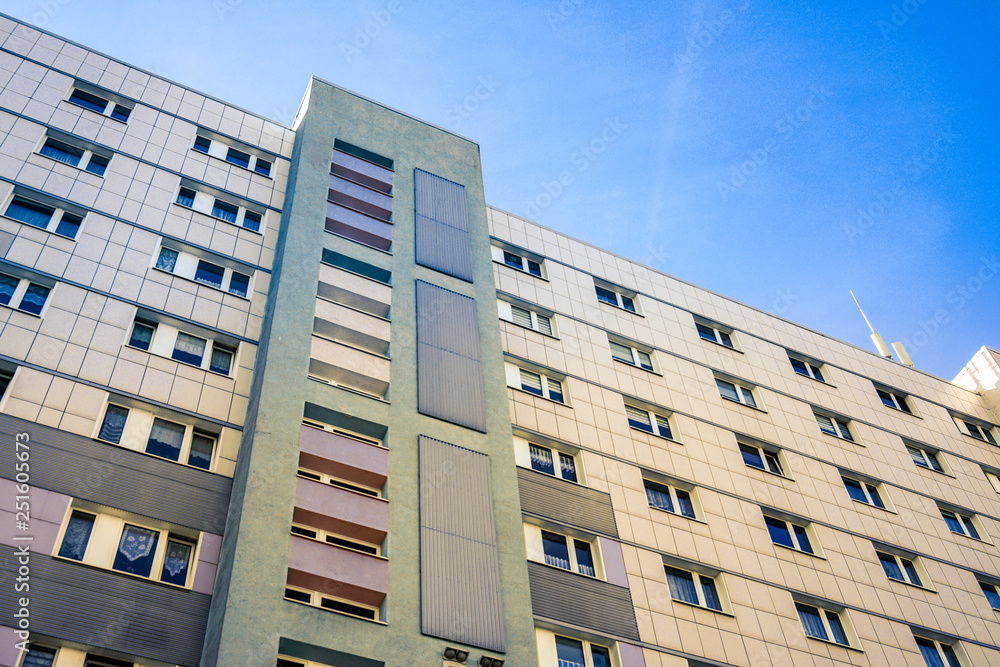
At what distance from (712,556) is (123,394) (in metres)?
19.6

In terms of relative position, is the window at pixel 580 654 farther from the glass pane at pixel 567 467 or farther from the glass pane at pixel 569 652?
the glass pane at pixel 567 467

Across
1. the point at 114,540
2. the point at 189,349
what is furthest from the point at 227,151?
the point at 114,540

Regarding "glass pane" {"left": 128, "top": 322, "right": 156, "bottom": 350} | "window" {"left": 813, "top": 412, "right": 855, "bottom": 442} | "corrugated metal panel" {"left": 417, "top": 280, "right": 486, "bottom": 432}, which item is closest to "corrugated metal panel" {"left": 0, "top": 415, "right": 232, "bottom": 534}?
"glass pane" {"left": 128, "top": 322, "right": 156, "bottom": 350}

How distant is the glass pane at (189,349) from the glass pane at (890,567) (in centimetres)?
2677

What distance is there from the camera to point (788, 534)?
31844 millimetres

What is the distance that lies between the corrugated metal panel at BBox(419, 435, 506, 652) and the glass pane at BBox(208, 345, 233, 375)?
6.79 m

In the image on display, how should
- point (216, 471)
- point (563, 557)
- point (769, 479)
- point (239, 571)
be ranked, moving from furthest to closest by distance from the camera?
point (769, 479) < point (563, 557) < point (216, 471) < point (239, 571)

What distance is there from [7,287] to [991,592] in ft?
127

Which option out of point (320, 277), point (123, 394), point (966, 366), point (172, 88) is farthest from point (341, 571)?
point (966, 366)

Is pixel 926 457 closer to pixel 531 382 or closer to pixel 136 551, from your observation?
pixel 531 382

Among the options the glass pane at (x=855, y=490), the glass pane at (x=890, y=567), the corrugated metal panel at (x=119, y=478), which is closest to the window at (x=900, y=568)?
the glass pane at (x=890, y=567)

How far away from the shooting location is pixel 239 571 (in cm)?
1886

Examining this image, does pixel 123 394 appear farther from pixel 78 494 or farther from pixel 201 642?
pixel 201 642

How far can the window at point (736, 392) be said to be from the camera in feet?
Answer: 120
